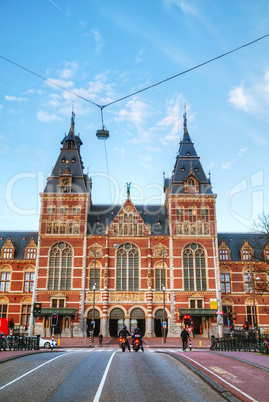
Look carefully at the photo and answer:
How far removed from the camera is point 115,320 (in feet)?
156

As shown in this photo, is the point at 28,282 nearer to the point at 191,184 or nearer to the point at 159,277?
the point at 159,277

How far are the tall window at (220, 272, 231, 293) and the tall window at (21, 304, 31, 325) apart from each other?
26701 mm

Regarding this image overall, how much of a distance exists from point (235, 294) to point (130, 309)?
14999 millimetres

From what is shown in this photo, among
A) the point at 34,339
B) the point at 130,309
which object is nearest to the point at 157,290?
the point at 130,309

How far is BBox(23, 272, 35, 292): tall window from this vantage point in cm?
5228

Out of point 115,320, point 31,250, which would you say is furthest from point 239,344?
point 31,250

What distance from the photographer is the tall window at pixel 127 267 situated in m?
47.8

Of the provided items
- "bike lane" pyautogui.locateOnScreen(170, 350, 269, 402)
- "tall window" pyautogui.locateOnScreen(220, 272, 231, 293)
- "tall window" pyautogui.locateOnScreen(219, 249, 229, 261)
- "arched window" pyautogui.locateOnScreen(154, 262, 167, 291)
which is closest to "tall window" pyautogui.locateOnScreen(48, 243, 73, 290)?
"arched window" pyautogui.locateOnScreen(154, 262, 167, 291)

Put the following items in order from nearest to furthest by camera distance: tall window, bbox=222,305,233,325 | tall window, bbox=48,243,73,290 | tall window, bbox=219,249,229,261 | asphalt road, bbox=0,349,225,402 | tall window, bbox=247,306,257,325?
asphalt road, bbox=0,349,225,402 → tall window, bbox=48,243,73,290 → tall window, bbox=222,305,233,325 → tall window, bbox=247,306,257,325 → tall window, bbox=219,249,229,261

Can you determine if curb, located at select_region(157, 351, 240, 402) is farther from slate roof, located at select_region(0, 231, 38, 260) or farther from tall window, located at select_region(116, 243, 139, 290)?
slate roof, located at select_region(0, 231, 38, 260)

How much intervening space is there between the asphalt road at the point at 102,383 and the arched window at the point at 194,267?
110 ft

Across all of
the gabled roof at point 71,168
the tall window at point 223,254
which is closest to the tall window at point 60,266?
the gabled roof at point 71,168

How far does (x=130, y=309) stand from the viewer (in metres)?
46.5

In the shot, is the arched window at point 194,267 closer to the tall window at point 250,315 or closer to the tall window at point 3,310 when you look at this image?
the tall window at point 250,315
